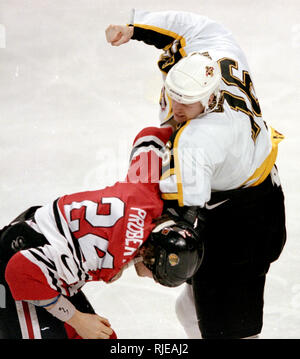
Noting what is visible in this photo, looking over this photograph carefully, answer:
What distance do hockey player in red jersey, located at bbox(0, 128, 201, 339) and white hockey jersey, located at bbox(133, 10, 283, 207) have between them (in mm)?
115

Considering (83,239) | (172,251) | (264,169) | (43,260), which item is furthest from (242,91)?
(43,260)

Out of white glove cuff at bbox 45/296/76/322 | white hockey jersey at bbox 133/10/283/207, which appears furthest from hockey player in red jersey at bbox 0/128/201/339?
white hockey jersey at bbox 133/10/283/207

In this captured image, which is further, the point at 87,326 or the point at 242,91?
the point at 242,91

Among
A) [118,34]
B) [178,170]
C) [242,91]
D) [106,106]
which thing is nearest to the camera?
[178,170]

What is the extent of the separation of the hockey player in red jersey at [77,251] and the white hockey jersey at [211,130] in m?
0.11

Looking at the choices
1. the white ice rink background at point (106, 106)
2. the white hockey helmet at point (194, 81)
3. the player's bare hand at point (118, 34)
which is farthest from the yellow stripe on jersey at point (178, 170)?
the white ice rink background at point (106, 106)

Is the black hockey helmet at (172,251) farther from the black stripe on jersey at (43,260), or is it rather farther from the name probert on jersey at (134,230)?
the black stripe on jersey at (43,260)

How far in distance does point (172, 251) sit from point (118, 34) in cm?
93

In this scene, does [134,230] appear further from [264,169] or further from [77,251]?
[264,169]

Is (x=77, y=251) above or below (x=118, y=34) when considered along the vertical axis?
below

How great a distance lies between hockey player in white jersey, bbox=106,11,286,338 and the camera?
7.48 feet

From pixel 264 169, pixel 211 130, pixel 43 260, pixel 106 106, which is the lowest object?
pixel 106 106

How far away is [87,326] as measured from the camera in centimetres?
231

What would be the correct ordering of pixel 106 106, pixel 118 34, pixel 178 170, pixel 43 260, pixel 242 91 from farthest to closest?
pixel 106 106 < pixel 118 34 < pixel 242 91 < pixel 178 170 < pixel 43 260
